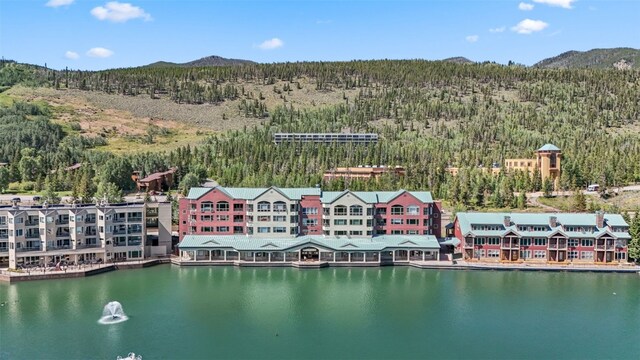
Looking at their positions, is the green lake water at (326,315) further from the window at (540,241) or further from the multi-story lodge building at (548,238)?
the window at (540,241)

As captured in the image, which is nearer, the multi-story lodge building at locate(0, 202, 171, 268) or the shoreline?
the multi-story lodge building at locate(0, 202, 171, 268)

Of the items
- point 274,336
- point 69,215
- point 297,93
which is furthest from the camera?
point 297,93

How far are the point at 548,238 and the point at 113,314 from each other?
40.8 meters

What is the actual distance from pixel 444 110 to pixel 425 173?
3028 inches

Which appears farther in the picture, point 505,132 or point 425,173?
point 505,132

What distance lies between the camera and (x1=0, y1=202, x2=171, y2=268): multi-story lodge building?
170 feet

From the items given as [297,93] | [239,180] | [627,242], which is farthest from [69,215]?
[297,93]

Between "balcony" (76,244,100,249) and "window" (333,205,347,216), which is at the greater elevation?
"window" (333,205,347,216)

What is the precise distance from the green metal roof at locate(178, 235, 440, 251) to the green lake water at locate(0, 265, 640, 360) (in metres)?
2.49

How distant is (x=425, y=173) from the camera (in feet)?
306

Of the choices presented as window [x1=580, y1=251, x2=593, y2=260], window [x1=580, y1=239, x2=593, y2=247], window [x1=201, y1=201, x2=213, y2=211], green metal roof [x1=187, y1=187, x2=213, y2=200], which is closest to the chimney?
window [x1=580, y1=239, x2=593, y2=247]

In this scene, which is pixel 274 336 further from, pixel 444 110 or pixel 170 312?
pixel 444 110

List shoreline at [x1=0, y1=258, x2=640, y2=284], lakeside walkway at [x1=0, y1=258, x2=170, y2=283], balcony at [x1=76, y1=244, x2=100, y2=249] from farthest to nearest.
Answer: balcony at [x1=76, y1=244, x2=100, y2=249] → shoreline at [x1=0, y1=258, x2=640, y2=284] → lakeside walkway at [x1=0, y1=258, x2=170, y2=283]

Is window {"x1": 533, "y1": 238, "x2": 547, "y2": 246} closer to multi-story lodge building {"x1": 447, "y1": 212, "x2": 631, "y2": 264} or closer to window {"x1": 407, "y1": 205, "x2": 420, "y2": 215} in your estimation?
multi-story lodge building {"x1": 447, "y1": 212, "x2": 631, "y2": 264}
